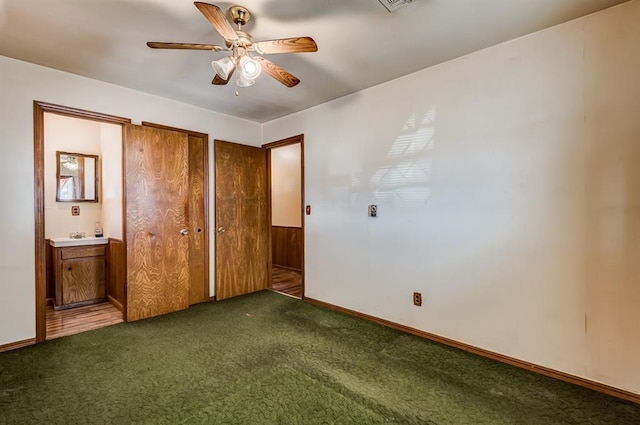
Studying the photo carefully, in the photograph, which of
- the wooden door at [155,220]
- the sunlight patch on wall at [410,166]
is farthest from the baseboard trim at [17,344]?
the sunlight patch on wall at [410,166]

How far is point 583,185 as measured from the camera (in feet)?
6.73

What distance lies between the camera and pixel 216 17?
1.61 metres

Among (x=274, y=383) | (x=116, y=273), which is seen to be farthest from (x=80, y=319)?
(x=274, y=383)

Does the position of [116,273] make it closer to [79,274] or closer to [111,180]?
[79,274]

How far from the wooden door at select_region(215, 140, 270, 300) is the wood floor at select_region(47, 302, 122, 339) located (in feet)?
3.98

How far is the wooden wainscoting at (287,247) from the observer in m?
5.92

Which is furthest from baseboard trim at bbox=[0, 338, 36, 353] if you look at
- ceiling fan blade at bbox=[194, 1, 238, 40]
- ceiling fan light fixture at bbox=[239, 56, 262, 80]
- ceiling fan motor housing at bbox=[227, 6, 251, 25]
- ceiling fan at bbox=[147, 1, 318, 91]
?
ceiling fan motor housing at bbox=[227, 6, 251, 25]

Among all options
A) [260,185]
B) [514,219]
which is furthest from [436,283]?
[260,185]

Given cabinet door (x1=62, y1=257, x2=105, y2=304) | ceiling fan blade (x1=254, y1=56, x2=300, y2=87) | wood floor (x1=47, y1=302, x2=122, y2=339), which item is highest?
ceiling fan blade (x1=254, y1=56, x2=300, y2=87)

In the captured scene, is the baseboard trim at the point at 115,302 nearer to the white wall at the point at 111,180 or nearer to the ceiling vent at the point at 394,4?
the white wall at the point at 111,180

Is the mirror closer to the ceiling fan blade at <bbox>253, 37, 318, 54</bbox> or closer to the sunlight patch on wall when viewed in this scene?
the ceiling fan blade at <bbox>253, 37, 318, 54</bbox>

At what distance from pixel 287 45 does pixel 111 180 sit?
3.31m

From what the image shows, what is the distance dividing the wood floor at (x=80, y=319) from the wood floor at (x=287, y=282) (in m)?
2.07

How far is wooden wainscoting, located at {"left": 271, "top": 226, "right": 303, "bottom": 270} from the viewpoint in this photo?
5.92 m
